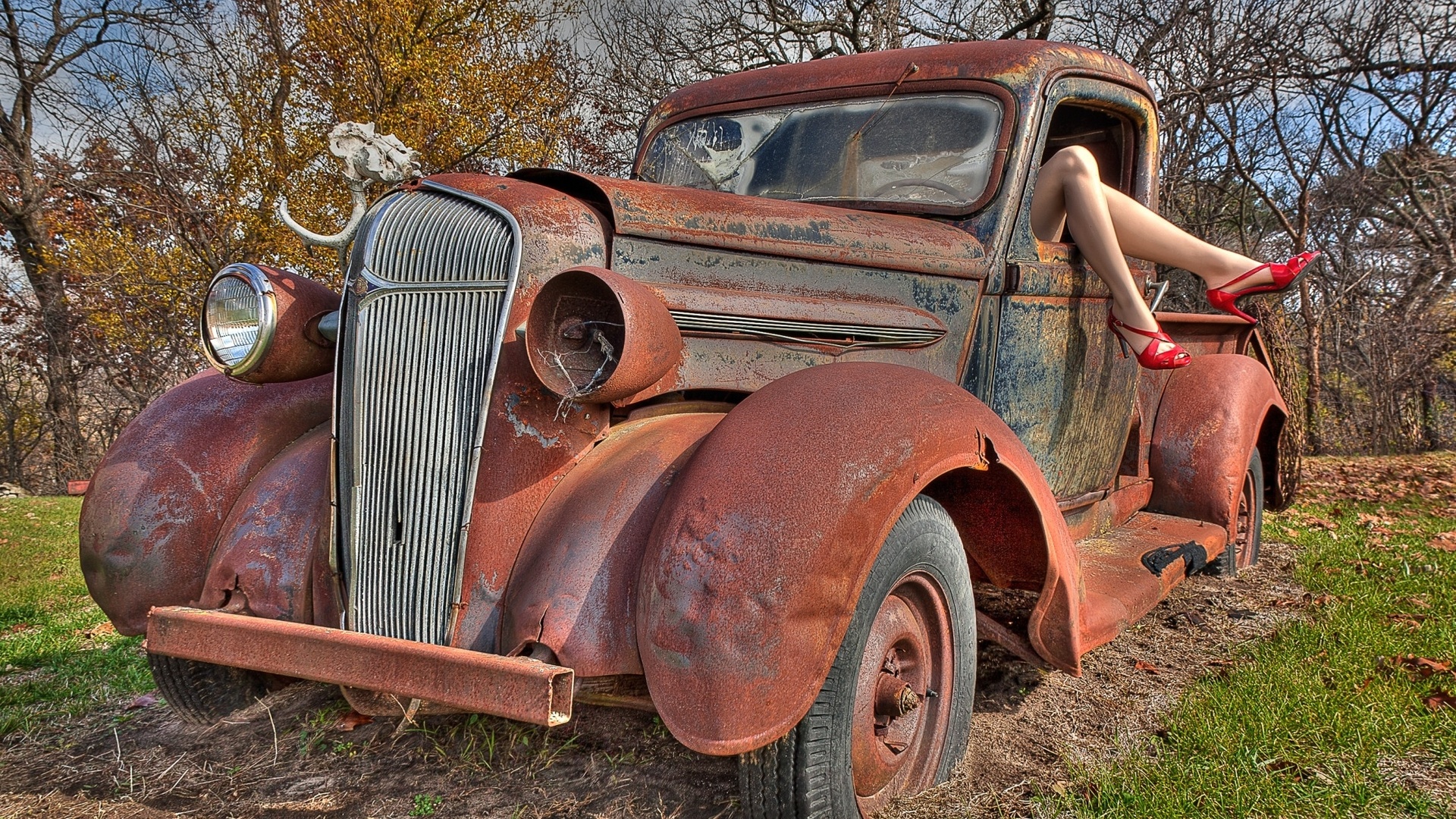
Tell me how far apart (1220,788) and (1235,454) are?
1.91m

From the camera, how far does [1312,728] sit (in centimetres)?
264

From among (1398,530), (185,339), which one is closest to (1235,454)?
(1398,530)

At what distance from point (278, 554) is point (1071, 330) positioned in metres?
2.55

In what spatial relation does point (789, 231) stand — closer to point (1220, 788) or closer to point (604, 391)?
point (604, 391)

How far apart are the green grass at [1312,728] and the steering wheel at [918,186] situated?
1731mm

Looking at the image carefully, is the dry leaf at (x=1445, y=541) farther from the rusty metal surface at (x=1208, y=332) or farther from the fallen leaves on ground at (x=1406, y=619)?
the rusty metal surface at (x=1208, y=332)

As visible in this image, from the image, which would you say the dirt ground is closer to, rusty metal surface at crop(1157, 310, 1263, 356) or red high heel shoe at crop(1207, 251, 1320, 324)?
red high heel shoe at crop(1207, 251, 1320, 324)

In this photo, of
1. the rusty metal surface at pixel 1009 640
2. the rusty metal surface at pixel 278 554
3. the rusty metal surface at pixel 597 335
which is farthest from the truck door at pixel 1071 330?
the rusty metal surface at pixel 278 554

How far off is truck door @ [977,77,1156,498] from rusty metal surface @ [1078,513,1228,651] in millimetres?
212

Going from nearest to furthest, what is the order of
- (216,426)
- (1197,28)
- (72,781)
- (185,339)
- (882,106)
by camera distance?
(72,781)
(216,426)
(882,106)
(1197,28)
(185,339)

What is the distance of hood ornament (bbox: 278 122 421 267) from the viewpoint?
2496 millimetres

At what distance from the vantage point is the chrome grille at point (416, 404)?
2.09m

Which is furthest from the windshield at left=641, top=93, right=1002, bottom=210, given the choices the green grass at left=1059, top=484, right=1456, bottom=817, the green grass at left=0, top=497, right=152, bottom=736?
the green grass at left=0, top=497, right=152, bottom=736

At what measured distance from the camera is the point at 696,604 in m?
1.69
